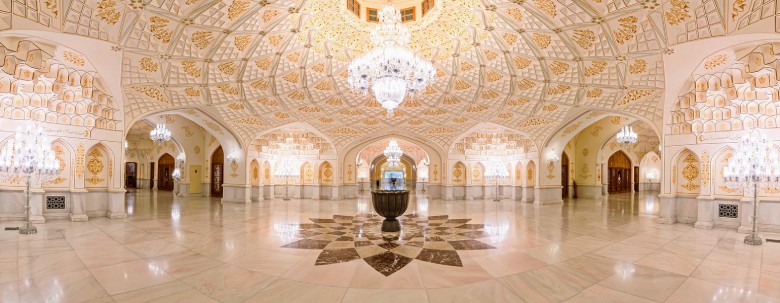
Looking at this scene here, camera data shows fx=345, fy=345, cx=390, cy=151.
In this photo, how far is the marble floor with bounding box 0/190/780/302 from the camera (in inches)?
143

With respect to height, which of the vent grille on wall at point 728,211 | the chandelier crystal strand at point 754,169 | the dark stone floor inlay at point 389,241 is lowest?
the dark stone floor inlay at point 389,241

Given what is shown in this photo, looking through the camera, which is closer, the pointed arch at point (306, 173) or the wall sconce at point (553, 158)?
the wall sconce at point (553, 158)

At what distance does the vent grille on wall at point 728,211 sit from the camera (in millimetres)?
8148

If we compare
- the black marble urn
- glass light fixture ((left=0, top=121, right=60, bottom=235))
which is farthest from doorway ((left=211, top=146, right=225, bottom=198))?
the black marble urn

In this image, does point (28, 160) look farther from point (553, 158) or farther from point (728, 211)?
point (553, 158)

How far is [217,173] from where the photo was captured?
57.7 feet

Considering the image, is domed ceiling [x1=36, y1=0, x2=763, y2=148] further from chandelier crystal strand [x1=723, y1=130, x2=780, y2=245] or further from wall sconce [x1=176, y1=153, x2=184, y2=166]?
wall sconce [x1=176, y1=153, x2=184, y2=166]

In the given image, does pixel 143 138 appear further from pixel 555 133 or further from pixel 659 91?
pixel 659 91

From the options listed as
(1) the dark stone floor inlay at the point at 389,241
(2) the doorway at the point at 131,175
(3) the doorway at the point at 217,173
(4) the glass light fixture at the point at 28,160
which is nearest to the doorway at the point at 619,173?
(1) the dark stone floor inlay at the point at 389,241

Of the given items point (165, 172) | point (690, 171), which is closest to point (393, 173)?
point (165, 172)

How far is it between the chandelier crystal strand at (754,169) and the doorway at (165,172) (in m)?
24.6

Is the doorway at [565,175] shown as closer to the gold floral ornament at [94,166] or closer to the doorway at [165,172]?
the gold floral ornament at [94,166]

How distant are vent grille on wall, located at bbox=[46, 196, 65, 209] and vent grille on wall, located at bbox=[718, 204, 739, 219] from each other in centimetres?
1623

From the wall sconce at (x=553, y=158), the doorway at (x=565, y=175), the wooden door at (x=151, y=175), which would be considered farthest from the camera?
the wooden door at (x=151, y=175)
